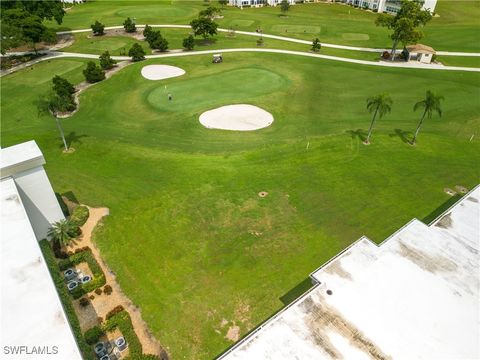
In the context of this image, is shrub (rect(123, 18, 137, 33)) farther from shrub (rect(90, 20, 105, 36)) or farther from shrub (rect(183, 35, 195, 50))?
shrub (rect(183, 35, 195, 50))

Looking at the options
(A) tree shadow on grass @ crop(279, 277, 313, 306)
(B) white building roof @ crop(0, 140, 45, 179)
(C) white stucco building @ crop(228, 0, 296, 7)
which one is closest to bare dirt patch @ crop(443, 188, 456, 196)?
(A) tree shadow on grass @ crop(279, 277, 313, 306)

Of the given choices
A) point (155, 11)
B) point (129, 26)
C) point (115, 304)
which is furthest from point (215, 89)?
point (155, 11)

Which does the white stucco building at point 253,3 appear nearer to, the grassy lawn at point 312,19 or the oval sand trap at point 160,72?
the grassy lawn at point 312,19

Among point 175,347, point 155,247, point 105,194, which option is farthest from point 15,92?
point 175,347

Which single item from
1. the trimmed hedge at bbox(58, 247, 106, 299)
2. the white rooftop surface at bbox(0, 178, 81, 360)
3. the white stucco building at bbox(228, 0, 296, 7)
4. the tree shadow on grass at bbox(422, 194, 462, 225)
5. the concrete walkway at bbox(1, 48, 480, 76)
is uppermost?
the white stucco building at bbox(228, 0, 296, 7)

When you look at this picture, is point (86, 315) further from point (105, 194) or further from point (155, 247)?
point (105, 194)

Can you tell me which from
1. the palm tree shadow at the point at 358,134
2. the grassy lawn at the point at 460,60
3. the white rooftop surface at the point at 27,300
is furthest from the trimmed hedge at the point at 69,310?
the grassy lawn at the point at 460,60
